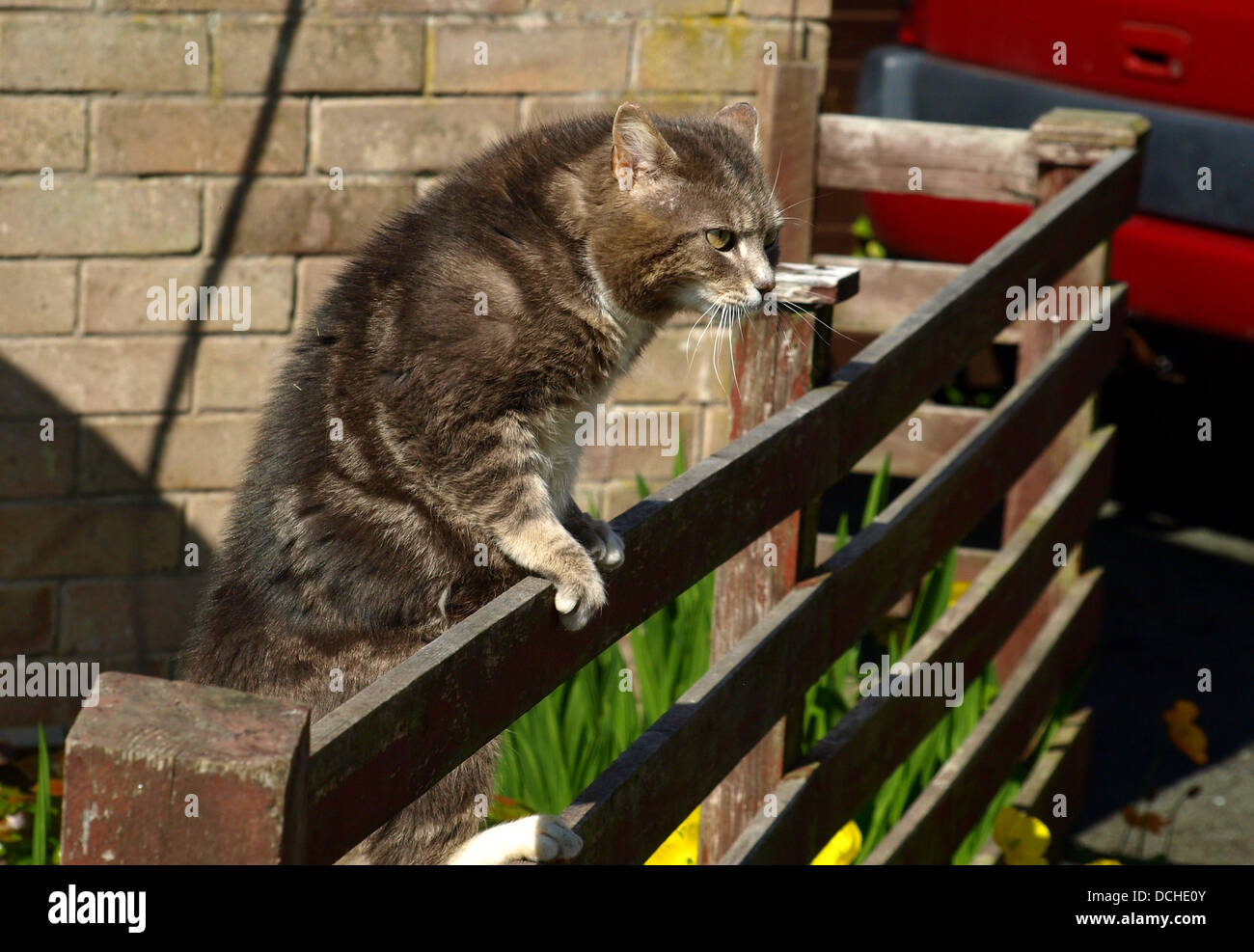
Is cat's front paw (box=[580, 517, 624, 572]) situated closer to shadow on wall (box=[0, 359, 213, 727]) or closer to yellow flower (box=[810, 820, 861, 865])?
yellow flower (box=[810, 820, 861, 865])

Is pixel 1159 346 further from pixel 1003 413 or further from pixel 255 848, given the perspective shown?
pixel 255 848

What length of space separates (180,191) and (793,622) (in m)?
2.27

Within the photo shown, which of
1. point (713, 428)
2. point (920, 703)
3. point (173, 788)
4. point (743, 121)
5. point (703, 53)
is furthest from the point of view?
point (713, 428)

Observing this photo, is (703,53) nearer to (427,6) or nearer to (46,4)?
(427,6)

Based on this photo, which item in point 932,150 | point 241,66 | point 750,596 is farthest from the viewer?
point 932,150

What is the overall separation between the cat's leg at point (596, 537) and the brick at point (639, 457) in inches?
70.8

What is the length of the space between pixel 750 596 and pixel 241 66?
84.8 inches

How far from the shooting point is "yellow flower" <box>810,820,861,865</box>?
9.67 feet

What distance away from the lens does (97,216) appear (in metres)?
3.75

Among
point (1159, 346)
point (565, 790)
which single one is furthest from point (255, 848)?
point (1159, 346)

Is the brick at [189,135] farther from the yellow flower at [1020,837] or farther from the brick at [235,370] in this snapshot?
the yellow flower at [1020,837]

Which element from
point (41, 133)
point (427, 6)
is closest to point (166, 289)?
point (41, 133)

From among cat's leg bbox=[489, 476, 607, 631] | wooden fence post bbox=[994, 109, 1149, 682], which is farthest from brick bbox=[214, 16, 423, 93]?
cat's leg bbox=[489, 476, 607, 631]
